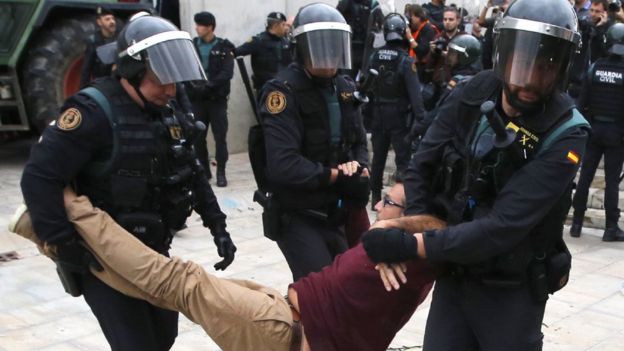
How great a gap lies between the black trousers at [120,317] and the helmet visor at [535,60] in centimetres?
171

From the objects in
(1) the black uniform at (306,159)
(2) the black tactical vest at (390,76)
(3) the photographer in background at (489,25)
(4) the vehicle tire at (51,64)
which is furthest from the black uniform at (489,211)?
(4) the vehicle tire at (51,64)

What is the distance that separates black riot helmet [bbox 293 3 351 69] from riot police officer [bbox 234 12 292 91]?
5.95m

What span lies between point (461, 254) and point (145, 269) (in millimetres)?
1191

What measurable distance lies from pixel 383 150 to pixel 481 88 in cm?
546

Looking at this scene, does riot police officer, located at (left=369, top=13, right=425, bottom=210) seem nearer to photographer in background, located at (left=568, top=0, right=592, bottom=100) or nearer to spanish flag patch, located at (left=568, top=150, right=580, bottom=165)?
photographer in background, located at (left=568, top=0, right=592, bottom=100)

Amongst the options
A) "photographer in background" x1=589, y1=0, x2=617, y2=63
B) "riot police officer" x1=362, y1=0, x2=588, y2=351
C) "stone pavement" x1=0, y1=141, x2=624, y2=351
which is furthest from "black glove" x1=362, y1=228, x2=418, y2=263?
"photographer in background" x1=589, y1=0, x2=617, y2=63

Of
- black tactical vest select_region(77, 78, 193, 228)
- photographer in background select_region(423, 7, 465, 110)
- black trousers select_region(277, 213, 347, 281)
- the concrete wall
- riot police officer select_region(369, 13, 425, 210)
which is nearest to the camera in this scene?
black tactical vest select_region(77, 78, 193, 228)

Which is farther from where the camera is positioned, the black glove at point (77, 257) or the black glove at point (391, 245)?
the black glove at point (77, 257)

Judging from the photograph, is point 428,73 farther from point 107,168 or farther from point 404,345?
point 107,168

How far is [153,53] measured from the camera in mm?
3125

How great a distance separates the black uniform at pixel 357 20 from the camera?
35.4ft

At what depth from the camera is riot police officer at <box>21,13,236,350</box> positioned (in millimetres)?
2965

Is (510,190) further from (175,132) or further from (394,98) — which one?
(394,98)

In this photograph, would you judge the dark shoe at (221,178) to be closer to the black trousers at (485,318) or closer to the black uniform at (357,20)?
the black uniform at (357,20)
